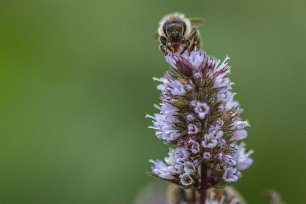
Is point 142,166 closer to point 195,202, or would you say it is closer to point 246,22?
point 246,22

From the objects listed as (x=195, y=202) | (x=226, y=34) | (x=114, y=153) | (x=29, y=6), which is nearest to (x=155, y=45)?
(x=226, y=34)

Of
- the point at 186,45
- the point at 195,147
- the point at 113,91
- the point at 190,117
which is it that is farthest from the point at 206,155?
the point at 113,91

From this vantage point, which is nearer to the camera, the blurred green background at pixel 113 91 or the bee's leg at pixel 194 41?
the bee's leg at pixel 194 41

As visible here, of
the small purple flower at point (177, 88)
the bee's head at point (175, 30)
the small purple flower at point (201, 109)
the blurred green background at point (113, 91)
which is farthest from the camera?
the blurred green background at point (113, 91)

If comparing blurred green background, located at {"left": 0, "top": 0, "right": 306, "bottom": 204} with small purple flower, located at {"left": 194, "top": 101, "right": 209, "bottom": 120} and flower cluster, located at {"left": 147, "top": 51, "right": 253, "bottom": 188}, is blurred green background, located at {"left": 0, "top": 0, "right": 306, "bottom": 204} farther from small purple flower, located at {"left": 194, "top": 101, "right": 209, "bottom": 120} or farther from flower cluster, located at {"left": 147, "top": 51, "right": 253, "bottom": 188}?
small purple flower, located at {"left": 194, "top": 101, "right": 209, "bottom": 120}

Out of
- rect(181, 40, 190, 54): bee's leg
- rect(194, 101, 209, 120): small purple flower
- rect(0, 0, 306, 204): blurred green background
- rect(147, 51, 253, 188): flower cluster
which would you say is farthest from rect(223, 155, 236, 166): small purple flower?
rect(0, 0, 306, 204): blurred green background

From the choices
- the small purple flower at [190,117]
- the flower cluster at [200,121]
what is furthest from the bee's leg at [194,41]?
the small purple flower at [190,117]

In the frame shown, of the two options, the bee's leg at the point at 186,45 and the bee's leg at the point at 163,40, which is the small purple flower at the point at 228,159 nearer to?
the bee's leg at the point at 186,45

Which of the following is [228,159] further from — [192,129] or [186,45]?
[186,45]
